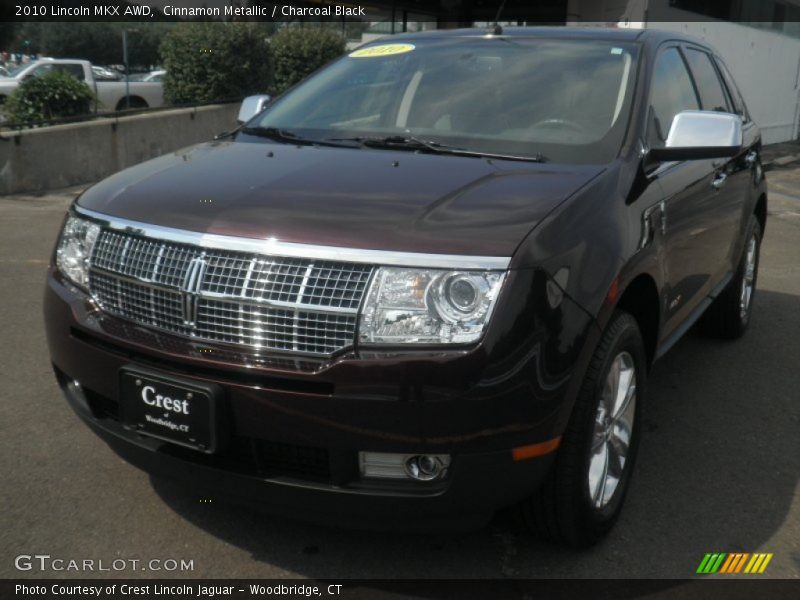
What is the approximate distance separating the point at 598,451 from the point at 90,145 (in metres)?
10.3

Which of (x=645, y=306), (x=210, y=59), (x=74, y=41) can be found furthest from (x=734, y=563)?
(x=74, y=41)

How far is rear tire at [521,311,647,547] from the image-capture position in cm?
265

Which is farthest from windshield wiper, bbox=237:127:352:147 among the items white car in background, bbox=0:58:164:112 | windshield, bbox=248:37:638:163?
white car in background, bbox=0:58:164:112

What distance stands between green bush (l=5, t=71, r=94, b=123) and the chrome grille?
1028 centimetres

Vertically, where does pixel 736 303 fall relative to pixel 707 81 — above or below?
below

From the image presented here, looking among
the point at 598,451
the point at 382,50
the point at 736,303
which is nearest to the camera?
the point at 598,451

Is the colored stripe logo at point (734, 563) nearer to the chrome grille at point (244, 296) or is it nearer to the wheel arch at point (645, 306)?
the wheel arch at point (645, 306)

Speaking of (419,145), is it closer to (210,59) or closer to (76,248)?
(76,248)

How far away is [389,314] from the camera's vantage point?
239cm

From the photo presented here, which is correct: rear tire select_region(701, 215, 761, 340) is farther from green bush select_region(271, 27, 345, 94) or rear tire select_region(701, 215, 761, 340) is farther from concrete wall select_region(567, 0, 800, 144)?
green bush select_region(271, 27, 345, 94)

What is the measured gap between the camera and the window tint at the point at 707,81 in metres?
4.48

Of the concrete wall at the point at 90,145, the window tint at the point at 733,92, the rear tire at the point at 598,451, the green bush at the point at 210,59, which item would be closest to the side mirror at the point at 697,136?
the rear tire at the point at 598,451

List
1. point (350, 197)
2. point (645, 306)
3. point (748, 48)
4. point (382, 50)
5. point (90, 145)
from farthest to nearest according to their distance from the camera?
point (748, 48) → point (90, 145) → point (382, 50) → point (645, 306) → point (350, 197)

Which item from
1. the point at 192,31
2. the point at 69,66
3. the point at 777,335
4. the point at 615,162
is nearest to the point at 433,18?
the point at 192,31
